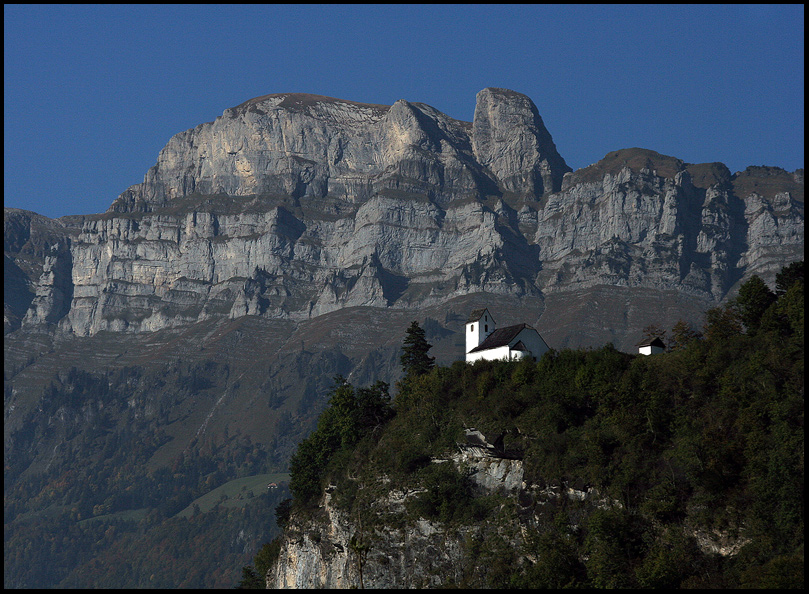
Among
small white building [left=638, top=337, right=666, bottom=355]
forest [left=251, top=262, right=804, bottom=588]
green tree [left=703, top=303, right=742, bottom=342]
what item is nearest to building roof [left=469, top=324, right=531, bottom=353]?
forest [left=251, top=262, right=804, bottom=588]

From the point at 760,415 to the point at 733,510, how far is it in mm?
9076

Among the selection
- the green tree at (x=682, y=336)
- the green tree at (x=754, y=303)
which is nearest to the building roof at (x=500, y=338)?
the green tree at (x=682, y=336)

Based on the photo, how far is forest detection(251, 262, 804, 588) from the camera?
87438 millimetres

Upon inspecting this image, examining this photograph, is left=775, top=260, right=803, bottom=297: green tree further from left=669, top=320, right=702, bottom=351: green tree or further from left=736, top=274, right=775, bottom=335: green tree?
left=669, top=320, right=702, bottom=351: green tree

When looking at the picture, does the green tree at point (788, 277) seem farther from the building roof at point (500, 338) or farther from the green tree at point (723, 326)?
the building roof at point (500, 338)

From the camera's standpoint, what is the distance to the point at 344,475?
390 ft

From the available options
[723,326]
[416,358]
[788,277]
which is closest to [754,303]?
[723,326]

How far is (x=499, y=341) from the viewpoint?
122 m

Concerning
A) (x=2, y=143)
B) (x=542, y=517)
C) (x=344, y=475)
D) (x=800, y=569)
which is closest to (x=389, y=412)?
(x=344, y=475)

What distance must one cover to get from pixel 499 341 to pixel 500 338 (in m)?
0.78

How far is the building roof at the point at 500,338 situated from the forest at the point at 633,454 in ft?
14.5

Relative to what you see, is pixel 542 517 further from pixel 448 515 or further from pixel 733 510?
pixel 733 510

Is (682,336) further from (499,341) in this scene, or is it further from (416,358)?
(416,358)

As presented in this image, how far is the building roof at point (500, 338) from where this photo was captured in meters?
120
